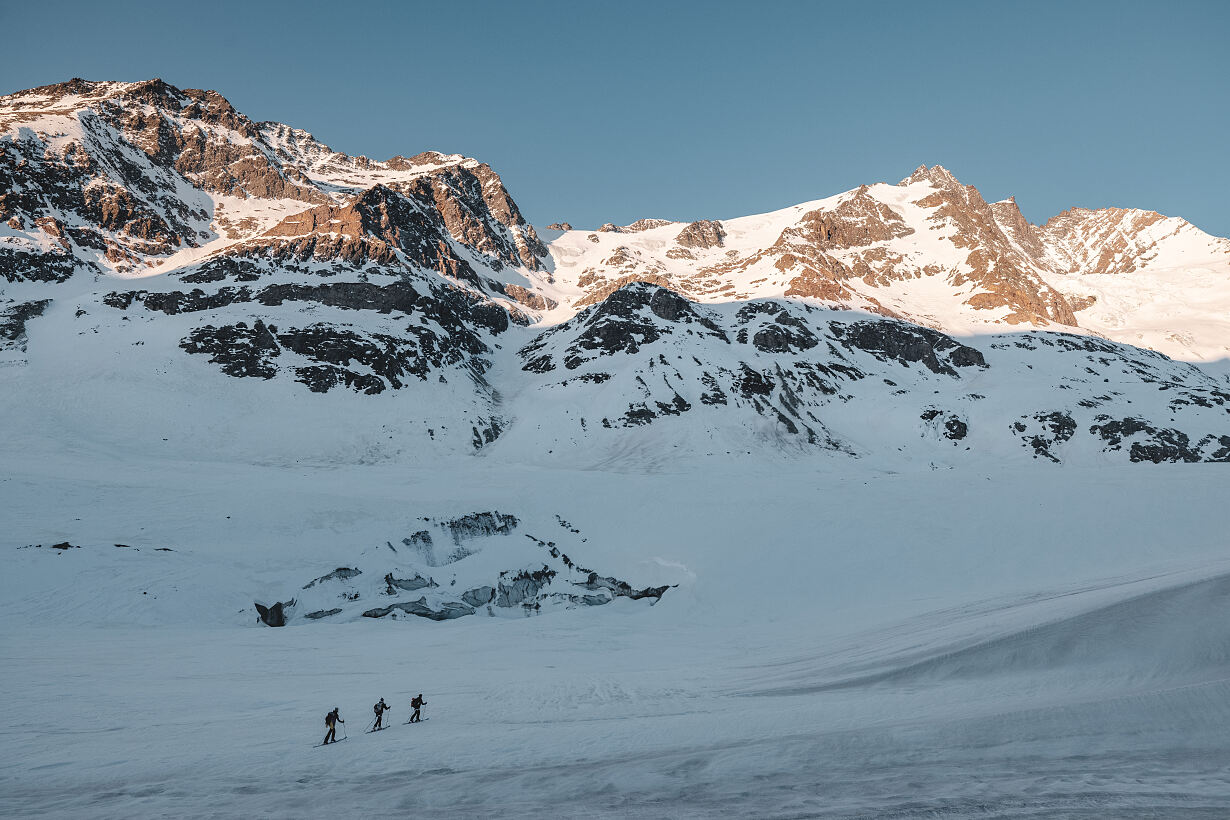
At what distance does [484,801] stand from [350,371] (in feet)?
256

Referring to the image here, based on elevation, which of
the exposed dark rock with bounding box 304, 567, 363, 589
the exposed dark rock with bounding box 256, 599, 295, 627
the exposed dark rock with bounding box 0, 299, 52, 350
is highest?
the exposed dark rock with bounding box 0, 299, 52, 350

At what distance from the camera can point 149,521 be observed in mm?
35406

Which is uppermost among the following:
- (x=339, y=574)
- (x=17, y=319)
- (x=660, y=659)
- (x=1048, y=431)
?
(x=17, y=319)

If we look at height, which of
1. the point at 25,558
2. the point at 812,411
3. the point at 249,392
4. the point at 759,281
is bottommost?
the point at 25,558

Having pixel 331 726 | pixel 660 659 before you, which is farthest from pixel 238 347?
pixel 331 726

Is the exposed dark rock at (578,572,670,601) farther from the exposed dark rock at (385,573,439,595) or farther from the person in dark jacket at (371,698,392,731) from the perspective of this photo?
the person in dark jacket at (371,698,392,731)

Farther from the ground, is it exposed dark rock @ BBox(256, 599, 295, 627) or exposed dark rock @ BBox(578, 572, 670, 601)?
exposed dark rock @ BBox(256, 599, 295, 627)

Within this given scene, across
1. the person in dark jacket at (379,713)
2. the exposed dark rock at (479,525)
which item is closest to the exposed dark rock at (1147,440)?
the exposed dark rock at (479,525)

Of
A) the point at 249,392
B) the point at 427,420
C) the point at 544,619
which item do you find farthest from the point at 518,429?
the point at 544,619

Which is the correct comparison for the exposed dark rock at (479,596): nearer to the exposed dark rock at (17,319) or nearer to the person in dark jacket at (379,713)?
the person in dark jacket at (379,713)

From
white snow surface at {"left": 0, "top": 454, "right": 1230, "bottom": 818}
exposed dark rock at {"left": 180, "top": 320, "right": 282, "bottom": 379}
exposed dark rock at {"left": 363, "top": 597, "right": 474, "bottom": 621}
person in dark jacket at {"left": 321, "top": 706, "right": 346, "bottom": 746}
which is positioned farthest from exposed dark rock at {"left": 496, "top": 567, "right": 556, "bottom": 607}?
exposed dark rock at {"left": 180, "top": 320, "right": 282, "bottom": 379}

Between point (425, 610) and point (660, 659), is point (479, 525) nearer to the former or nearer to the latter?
point (425, 610)

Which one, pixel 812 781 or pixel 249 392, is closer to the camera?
pixel 812 781

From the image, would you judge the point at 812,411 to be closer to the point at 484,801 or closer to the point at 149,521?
the point at 149,521
